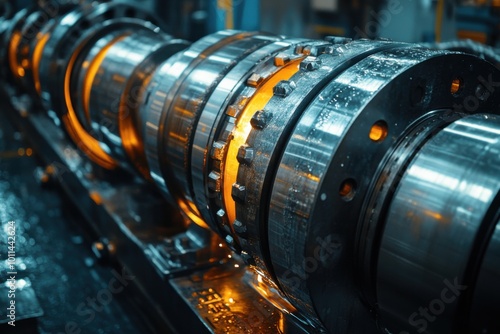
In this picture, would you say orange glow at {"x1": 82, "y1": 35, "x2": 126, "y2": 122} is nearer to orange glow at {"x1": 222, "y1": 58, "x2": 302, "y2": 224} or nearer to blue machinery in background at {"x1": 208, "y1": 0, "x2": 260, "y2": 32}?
blue machinery in background at {"x1": 208, "y1": 0, "x2": 260, "y2": 32}

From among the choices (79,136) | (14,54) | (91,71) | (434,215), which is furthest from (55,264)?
(14,54)

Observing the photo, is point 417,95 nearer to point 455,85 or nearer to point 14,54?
point 455,85

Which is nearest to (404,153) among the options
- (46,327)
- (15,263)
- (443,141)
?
(443,141)

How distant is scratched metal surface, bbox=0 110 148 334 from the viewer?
1.53 meters

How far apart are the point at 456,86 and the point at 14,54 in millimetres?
2804

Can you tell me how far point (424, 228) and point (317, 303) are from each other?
20cm

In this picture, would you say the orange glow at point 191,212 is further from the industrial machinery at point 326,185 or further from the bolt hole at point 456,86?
the bolt hole at point 456,86

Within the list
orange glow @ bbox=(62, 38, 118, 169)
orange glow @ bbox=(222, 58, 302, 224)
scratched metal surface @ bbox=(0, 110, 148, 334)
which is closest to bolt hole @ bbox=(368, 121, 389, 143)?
orange glow @ bbox=(222, 58, 302, 224)

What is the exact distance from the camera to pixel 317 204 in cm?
76

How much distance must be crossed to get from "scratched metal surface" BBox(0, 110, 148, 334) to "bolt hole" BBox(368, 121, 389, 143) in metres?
0.93

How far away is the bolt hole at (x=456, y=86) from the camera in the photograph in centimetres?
86

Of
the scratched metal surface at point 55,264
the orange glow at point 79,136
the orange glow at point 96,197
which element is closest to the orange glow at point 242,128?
the scratched metal surface at point 55,264

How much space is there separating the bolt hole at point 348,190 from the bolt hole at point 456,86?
221 mm

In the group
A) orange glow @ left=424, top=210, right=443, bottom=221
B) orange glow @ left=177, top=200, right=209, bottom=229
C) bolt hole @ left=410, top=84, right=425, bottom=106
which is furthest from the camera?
orange glow @ left=177, top=200, right=209, bottom=229
